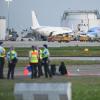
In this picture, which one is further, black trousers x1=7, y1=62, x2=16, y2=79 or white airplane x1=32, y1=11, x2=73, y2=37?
white airplane x1=32, y1=11, x2=73, y2=37

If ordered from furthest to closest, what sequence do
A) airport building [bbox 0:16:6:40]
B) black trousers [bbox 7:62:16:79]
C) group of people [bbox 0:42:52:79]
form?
airport building [bbox 0:16:6:40], black trousers [bbox 7:62:16:79], group of people [bbox 0:42:52:79]

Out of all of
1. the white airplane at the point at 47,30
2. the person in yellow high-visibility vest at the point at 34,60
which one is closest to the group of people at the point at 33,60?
the person in yellow high-visibility vest at the point at 34,60

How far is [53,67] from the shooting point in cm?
2731

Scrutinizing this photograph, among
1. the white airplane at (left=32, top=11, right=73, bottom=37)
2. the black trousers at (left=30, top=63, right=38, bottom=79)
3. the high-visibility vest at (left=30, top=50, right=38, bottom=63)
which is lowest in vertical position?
the white airplane at (left=32, top=11, right=73, bottom=37)

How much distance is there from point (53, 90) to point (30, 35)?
551 feet

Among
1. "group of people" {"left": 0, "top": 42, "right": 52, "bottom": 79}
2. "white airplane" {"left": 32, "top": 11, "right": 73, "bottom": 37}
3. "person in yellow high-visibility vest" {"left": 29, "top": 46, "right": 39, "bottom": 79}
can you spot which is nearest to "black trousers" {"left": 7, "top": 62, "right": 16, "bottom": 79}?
"group of people" {"left": 0, "top": 42, "right": 52, "bottom": 79}

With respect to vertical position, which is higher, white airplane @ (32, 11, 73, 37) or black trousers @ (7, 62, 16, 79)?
black trousers @ (7, 62, 16, 79)

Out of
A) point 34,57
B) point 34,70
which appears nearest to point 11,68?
point 34,70

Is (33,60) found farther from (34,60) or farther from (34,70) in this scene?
(34,70)

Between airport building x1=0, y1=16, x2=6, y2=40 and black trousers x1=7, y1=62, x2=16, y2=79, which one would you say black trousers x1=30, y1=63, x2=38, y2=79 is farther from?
airport building x1=0, y1=16, x2=6, y2=40

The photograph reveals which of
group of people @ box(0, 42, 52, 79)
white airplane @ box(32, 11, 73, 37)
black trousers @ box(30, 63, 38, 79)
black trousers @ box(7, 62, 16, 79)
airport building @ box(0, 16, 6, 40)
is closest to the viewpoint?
group of people @ box(0, 42, 52, 79)

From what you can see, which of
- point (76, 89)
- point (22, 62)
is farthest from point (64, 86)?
point (22, 62)

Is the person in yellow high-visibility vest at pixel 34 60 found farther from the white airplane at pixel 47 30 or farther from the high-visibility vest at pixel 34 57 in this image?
the white airplane at pixel 47 30

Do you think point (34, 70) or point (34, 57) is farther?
point (34, 70)
